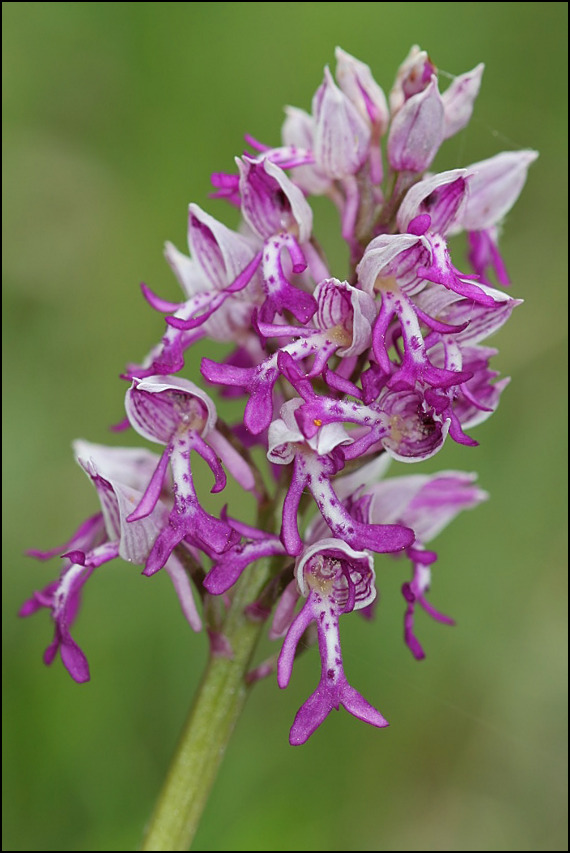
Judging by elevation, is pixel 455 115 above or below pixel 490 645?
above

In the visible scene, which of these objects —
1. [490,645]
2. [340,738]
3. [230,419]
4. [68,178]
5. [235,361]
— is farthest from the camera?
[68,178]

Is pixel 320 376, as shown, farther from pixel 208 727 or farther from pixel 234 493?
pixel 234 493

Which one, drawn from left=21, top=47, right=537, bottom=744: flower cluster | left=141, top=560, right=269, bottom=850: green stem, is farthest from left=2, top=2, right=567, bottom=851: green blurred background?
left=21, top=47, right=537, bottom=744: flower cluster

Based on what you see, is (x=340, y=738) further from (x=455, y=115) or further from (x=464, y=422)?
(x=455, y=115)

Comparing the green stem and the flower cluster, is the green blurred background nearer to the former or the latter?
the green stem

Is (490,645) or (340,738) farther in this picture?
(490,645)

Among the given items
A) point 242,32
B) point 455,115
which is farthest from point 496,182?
point 242,32

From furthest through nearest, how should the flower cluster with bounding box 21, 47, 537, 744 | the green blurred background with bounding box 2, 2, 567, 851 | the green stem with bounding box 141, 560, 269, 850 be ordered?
the green blurred background with bounding box 2, 2, 567, 851 → the green stem with bounding box 141, 560, 269, 850 → the flower cluster with bounding box 21, 47, 537, 744

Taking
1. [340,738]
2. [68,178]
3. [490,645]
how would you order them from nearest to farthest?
[340,738]
[490,645]
[68,178]

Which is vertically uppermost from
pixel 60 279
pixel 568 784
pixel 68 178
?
pixel 68 178
